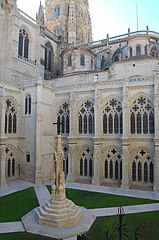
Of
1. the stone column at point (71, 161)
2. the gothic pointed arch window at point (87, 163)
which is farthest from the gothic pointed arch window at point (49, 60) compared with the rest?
the gothic pointed arch window at point (87, 163)

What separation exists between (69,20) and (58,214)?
164 ft

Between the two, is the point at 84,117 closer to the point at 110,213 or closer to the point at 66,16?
the point at 110,213

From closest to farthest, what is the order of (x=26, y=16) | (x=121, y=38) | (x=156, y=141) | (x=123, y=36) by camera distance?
1. (x=156, y=141)
2. (x=26, y=16)
3. (x=121, y=38)
4. (x=123, y=36)

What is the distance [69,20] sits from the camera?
50688 mm

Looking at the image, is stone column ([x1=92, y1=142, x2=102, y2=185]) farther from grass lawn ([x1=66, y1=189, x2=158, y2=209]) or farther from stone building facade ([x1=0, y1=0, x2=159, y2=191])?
grass lawn ([x1=66, y1=189, x2=158, y2=209])

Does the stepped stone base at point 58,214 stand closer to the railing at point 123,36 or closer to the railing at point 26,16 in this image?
the railing at point 26,16

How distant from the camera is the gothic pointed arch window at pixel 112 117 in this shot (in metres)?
22.7

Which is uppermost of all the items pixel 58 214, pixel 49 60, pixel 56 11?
pixel 56 11

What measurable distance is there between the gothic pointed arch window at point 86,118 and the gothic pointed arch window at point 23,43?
1428cm

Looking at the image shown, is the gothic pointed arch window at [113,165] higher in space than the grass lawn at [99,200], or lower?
higher

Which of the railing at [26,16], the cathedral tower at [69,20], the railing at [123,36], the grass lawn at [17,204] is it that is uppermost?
the cathedral tower at [69,20]

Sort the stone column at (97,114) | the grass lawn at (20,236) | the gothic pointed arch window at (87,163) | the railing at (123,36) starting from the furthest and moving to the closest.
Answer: the railing at (123,36) → the gothic pointed arch window at (87,163) → the stone column at (97,114) → the grass lawn at (20,236)

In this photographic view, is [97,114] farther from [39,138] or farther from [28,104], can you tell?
[28,104]

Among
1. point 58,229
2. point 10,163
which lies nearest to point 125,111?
point 58,229
